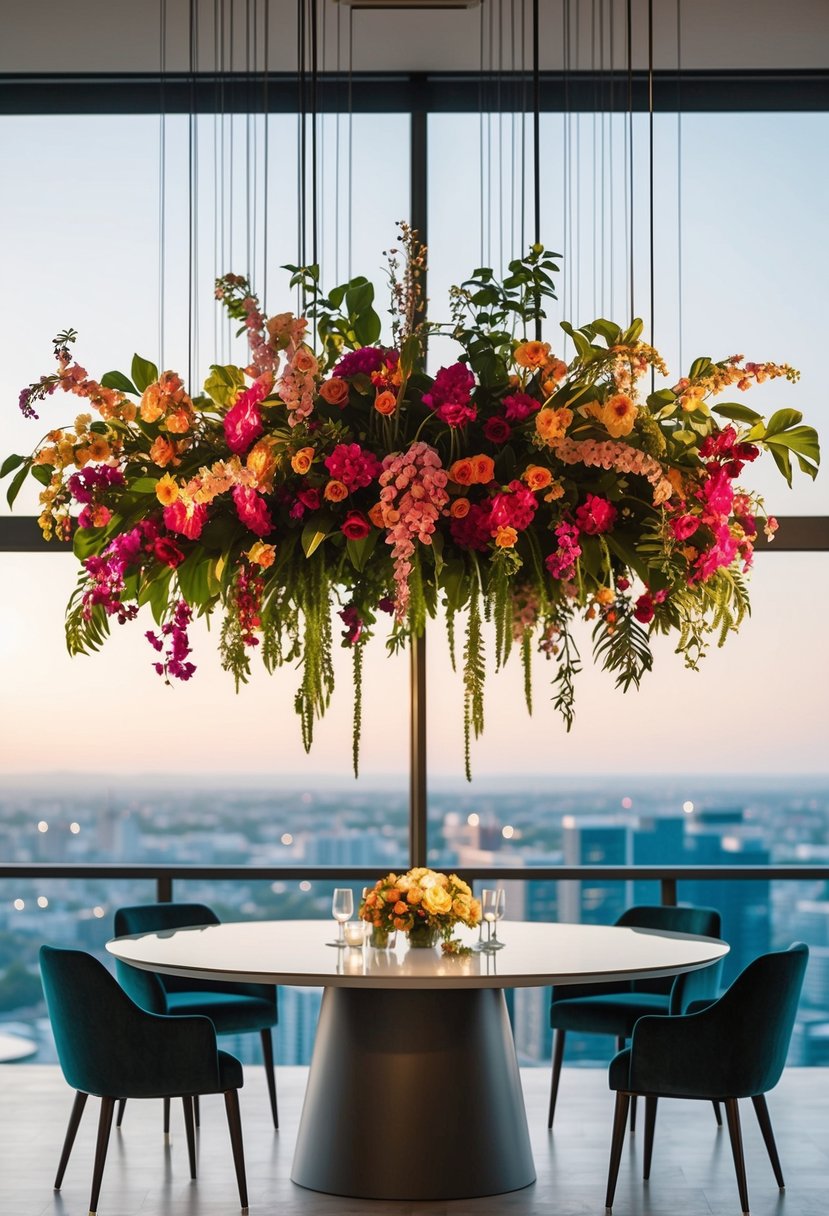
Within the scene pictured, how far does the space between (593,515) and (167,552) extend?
2.69ft

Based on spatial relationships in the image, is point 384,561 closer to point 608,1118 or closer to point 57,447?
point 57,447

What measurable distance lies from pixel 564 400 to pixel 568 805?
3.86 m

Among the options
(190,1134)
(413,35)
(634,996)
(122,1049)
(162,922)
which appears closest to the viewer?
(122,1049)

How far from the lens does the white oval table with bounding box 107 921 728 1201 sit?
164 inches

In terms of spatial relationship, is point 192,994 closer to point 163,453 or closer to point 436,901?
point 436,901

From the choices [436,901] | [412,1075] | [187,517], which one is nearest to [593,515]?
[187,517]

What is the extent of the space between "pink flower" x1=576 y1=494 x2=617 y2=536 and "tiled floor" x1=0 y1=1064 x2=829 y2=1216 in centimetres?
225

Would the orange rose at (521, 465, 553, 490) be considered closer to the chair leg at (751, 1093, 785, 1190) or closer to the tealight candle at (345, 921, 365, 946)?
the tealight candle at (345, 921, 365, 946)

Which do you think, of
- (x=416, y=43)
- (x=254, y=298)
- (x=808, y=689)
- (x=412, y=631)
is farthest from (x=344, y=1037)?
(x=416, y=43)

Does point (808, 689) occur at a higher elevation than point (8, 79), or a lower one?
lower

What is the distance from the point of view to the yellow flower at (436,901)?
429cm

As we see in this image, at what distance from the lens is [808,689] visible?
642 cm

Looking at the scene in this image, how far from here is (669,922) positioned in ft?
17.5

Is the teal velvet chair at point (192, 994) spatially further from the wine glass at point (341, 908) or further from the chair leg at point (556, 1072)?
the chair leg at point (556, 1072)
